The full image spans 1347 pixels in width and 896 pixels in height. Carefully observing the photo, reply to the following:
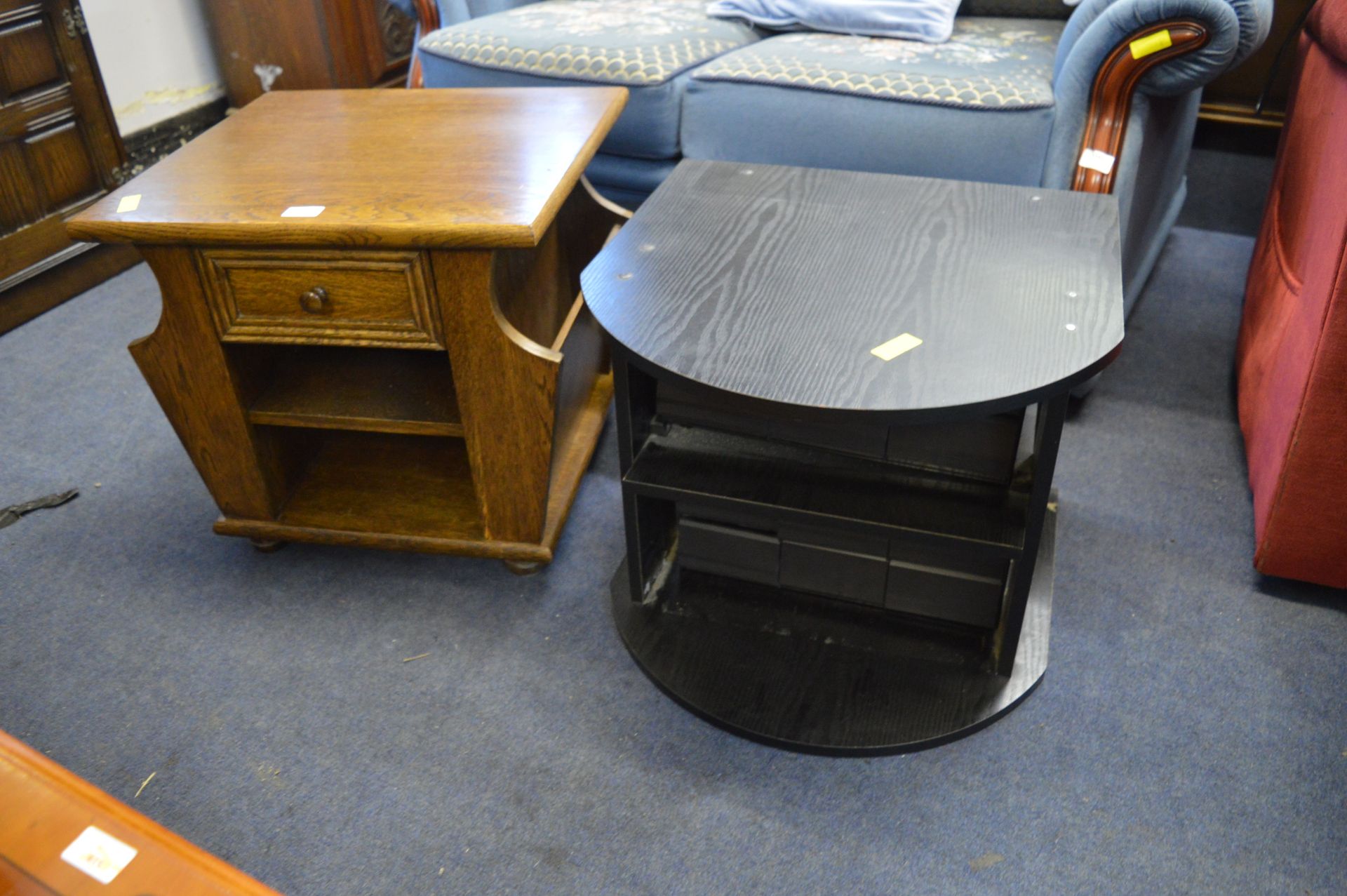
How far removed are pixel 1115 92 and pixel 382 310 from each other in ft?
3.36

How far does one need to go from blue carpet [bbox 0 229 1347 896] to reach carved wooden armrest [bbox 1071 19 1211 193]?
0.38 metres

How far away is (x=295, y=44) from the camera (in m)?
2.34

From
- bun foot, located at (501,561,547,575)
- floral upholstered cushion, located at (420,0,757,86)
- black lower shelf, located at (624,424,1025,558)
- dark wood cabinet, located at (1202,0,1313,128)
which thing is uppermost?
floral upholstered cushion, located at (420,0,757,86)

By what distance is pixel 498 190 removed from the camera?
1049mm

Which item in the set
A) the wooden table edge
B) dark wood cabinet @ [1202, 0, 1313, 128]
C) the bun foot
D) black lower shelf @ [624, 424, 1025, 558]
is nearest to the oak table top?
black lower shelf @ [624, 424, 1025, 558]

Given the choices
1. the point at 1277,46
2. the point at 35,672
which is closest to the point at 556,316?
the point at 35,672

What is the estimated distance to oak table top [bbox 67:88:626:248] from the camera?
1.00m

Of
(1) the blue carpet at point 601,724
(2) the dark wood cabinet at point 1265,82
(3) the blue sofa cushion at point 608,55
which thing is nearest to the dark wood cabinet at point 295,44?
(3) the blue sofa cushion at point 608,55

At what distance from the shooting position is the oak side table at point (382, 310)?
1.03 metres

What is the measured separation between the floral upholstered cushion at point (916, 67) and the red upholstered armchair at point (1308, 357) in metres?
0.35

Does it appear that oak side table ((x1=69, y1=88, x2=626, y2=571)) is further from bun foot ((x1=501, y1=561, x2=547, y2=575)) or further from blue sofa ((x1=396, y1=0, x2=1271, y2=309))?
blue sofa ((x1=396, y1=0, x2=1271, y2=309))

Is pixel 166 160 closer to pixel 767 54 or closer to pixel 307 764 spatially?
pixel 307 764

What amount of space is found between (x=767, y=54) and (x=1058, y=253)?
0.82 m

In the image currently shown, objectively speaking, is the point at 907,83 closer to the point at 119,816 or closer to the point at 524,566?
the point at 524,566
